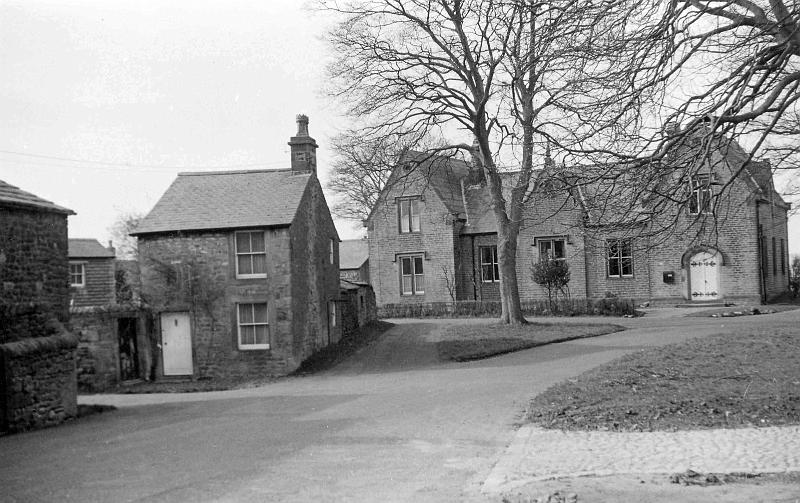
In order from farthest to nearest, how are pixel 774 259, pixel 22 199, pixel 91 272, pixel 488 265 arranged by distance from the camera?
pixel 91 272 → pixel 488 265 → pixel 774 259 → pixel 22 199

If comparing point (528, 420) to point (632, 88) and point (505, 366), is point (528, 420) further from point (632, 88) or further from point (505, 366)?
point (505, 366)

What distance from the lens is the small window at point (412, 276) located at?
153 feet

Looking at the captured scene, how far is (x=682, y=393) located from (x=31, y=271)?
1449cm

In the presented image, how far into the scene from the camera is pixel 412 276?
1849 inches

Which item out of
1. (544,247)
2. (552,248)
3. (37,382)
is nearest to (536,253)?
(544,247)

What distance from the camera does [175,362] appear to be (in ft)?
95.7

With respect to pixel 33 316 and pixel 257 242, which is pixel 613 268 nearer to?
pixel 257 242

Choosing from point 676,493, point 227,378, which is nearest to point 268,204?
point 227,378

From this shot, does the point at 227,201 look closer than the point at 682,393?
No

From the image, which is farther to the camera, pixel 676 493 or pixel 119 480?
pixel 119 480

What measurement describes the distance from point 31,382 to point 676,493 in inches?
575

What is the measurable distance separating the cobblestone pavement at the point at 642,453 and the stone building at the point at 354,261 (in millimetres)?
50953

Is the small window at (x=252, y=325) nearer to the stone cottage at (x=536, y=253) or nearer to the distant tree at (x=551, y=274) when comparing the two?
the stone cottage at (x=536, y=253)

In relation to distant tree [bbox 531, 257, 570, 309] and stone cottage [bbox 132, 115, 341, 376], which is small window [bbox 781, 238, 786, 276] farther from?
stone cottage [bbox 132, 115, 341, 376]
